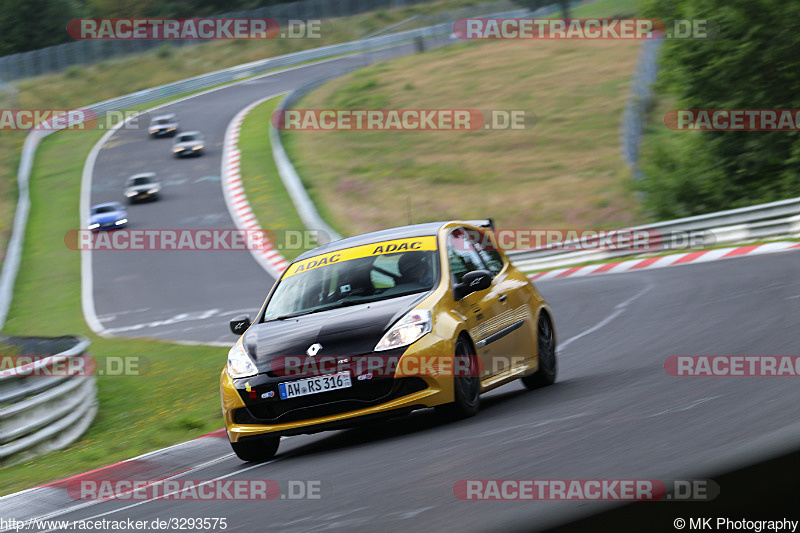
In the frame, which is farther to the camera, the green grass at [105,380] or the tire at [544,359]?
the green grass at [105,380]

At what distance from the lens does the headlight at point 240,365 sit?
7.61 meters

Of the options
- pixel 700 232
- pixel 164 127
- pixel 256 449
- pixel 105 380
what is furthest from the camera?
pixel 164 127

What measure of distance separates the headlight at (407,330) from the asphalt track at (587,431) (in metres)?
0.63

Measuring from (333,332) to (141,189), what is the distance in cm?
3137

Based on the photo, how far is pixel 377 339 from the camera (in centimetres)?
741

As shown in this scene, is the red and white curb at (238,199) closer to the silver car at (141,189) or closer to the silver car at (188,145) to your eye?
the silver car at (188,145)

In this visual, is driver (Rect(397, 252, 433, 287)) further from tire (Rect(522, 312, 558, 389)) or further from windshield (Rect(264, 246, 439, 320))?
tire (Rect(522, 312, 558, 389))

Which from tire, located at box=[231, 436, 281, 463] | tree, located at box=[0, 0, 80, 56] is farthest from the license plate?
tree, located at box=[0, 0, 80, 56]

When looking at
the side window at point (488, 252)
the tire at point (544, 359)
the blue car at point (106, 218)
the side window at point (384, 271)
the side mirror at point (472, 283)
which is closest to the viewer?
the side mirror at point (472, 283)

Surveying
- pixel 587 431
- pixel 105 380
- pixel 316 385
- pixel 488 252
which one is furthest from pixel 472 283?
pixel 105 380

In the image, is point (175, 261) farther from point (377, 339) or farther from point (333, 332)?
point (377, 339)

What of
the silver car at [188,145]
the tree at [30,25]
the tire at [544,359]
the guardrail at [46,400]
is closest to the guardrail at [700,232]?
the tire at [544,359]

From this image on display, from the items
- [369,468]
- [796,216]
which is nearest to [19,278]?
[796,216]

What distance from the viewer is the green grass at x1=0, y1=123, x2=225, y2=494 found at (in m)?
9.69
